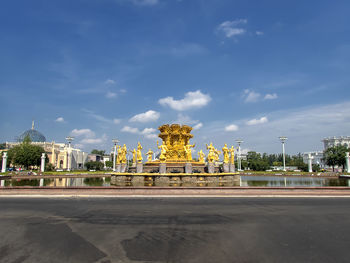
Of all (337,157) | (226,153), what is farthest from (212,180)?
(337,157)

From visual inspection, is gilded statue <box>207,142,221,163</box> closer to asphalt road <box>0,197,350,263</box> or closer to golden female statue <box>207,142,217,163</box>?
golden female statue <box>207,142,217,163</box>

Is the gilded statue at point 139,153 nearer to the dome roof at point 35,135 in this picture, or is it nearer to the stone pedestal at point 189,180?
the stone pedestal at point 189,180

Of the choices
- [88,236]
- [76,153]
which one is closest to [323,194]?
[88,236]

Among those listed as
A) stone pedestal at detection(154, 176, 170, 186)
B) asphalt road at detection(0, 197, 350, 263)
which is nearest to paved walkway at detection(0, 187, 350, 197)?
asphalt road at detection(0, 197, 350, 263)

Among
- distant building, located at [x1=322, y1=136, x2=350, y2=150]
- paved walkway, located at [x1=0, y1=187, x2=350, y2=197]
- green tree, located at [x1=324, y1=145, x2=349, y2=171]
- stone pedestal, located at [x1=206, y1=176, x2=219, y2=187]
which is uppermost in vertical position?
distant building, located at [x1=322, y1=136, x2=350, y2=150]

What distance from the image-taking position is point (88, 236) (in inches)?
253

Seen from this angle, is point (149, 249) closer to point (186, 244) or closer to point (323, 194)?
point (186, 244)

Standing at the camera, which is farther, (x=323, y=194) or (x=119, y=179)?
(x=119, y=179)

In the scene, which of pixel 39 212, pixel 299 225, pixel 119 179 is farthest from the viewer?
pixel 119 179

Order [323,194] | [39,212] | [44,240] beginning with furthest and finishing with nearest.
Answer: [323,194] < [39,212] < [44,240]

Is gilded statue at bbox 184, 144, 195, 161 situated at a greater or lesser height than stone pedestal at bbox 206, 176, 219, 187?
greater

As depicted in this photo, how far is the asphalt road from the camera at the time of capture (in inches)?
201

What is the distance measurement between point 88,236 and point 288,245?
5335 mm

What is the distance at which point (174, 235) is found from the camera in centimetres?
650
